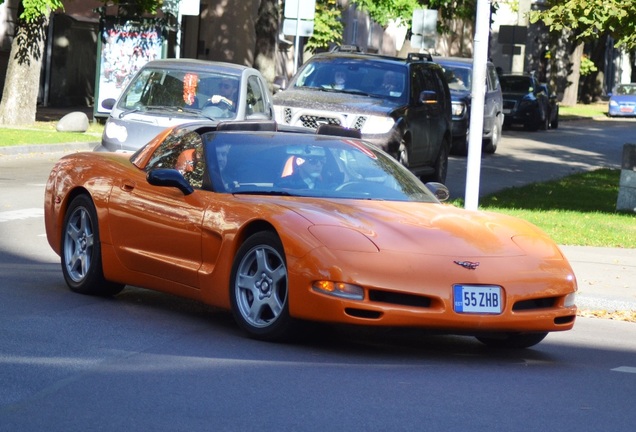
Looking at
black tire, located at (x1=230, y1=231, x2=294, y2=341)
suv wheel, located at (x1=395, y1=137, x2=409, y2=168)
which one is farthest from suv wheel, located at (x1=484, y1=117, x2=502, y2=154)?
black tire, located at (x1=230, y1=231, x2=294, y2=341)

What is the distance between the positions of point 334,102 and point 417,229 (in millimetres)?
11360

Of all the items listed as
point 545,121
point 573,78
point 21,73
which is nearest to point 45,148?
point 21,73

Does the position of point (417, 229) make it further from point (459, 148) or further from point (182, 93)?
point (459, 148)

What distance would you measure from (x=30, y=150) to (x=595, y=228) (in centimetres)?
1112

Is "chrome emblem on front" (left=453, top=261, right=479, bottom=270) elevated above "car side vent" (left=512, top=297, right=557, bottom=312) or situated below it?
above

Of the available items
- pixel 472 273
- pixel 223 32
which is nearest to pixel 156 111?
pixel 472 273

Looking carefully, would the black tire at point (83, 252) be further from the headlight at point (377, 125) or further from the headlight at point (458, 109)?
the headlight at point (458, 109)

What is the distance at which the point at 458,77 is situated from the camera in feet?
103

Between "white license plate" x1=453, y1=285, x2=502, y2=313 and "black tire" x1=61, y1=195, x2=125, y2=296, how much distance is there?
2979 mm

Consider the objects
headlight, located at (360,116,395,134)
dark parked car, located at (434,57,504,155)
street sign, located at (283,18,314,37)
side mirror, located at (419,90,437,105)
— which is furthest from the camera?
dark parked car, located at (434,57,504,155)

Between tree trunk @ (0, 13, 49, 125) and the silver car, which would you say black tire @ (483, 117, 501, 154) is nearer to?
tree trunk @ (0, 13, 49, 125)

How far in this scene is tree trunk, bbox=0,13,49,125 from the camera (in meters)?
29.0

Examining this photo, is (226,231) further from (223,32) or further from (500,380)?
(223,32)

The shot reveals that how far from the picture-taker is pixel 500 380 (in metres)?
7.70
